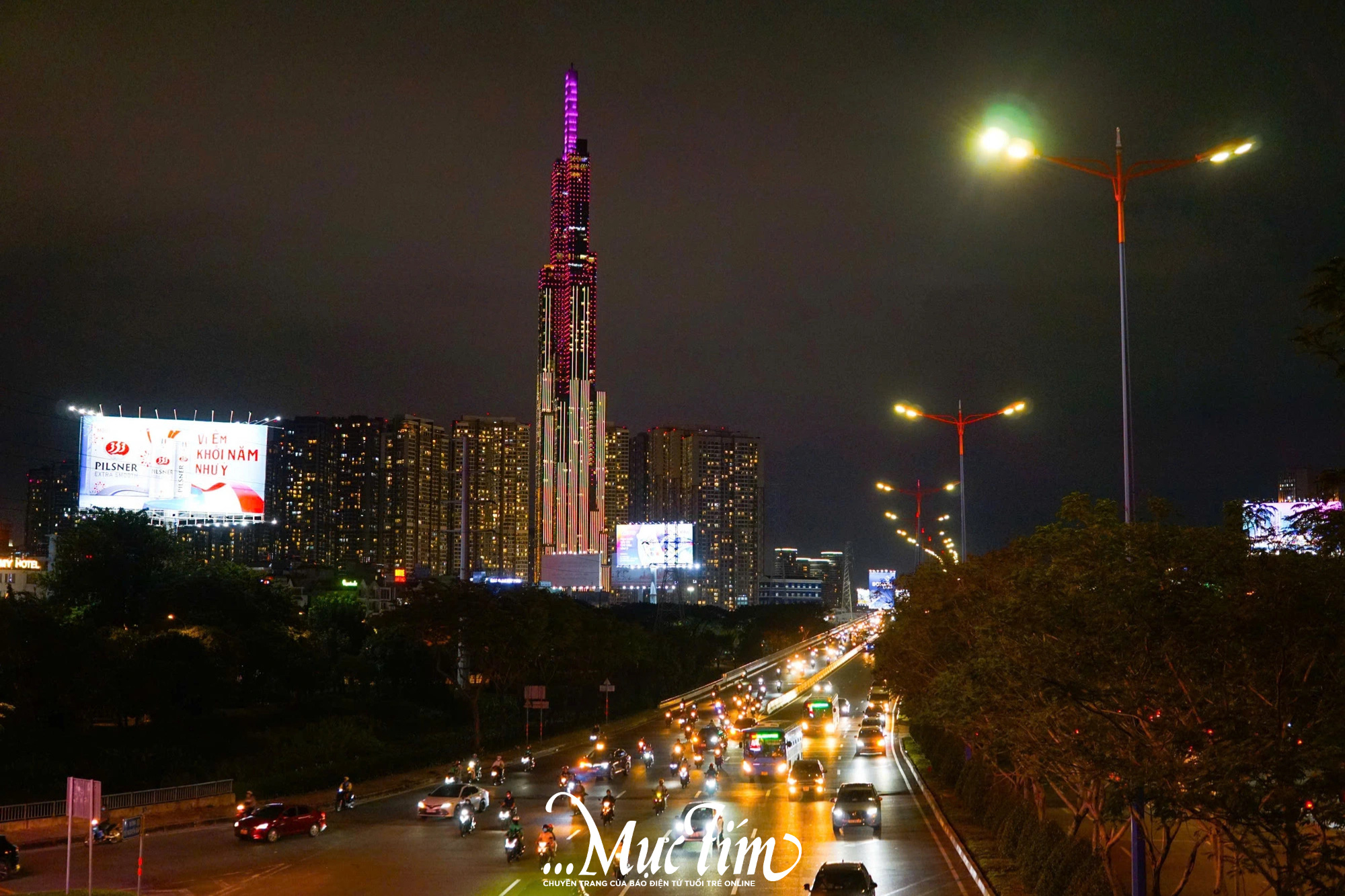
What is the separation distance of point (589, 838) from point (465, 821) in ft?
12.5

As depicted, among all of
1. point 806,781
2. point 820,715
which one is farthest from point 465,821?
point 820,715

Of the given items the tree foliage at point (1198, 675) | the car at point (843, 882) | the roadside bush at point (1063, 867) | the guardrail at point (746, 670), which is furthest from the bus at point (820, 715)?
the tree foliage at point (1198, 675)

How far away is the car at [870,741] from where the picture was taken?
5834 cm

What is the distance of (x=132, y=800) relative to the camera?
1411 inches

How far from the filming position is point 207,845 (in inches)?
1270

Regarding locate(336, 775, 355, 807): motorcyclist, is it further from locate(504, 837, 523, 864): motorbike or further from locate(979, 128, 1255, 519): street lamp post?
locate(979, 128, 1255, 519): street lamp post

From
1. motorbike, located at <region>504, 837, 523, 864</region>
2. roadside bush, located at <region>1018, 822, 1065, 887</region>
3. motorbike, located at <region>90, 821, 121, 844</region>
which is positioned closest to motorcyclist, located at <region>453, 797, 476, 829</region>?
motorbike, located at <region>504, 837, 523, 864</region>

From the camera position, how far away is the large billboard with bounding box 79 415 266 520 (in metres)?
65.7

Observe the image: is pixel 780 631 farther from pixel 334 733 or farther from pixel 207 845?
pixel 207 845

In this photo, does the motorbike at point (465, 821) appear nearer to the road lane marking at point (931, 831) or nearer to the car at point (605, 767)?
the road lane marking at point (931, 831)

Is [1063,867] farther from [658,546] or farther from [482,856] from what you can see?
[658,546]

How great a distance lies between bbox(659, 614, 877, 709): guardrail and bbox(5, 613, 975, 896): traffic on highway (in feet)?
152

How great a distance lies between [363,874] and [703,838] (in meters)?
8.41

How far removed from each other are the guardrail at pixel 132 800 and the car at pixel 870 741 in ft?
96.0
